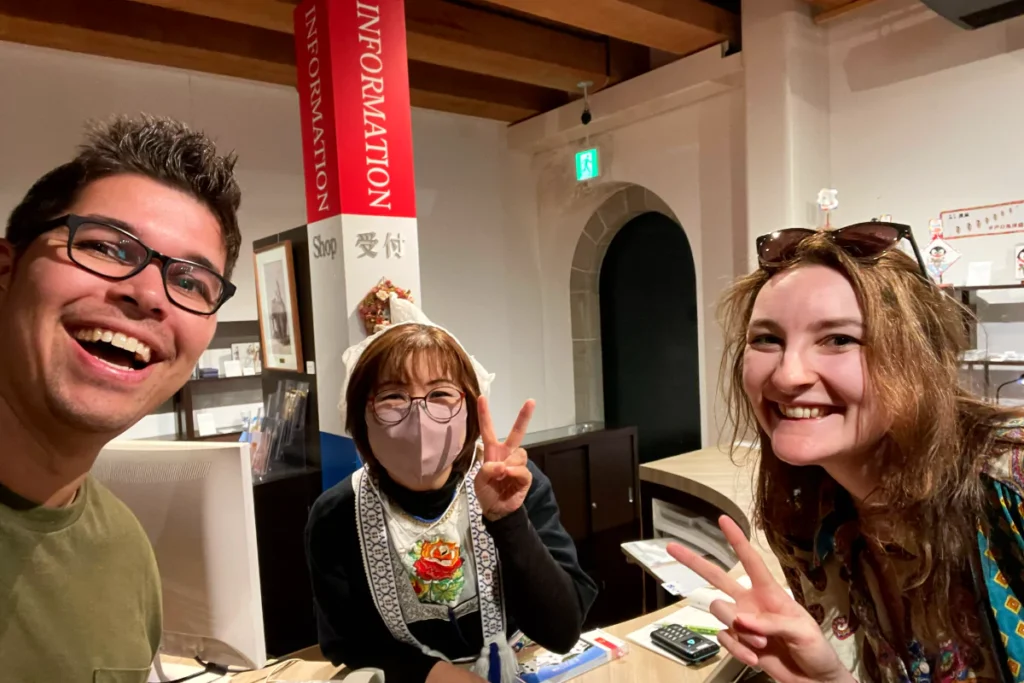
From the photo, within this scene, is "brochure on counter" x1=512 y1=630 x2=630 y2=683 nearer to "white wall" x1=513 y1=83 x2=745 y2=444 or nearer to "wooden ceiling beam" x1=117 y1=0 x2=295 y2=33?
"white wall" x1=513 y1=83 x2=745 y2=444

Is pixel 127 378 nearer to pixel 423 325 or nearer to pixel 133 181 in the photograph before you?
pixel 133 181

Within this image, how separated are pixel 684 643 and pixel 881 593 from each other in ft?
1.70

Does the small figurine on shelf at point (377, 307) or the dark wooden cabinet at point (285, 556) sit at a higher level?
the small figurine on shelf at point (377, 307)

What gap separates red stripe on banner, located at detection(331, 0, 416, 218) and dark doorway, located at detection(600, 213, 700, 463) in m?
2.76

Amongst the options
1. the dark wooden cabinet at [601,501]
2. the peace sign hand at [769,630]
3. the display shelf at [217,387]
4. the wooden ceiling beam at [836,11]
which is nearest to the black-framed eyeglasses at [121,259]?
the peace sign hand at [769,630]

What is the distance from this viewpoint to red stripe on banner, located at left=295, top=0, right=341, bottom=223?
2.46m

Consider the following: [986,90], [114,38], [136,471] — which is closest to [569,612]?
[136,471]

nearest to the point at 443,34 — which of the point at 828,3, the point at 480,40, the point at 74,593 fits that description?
the point at 480,40

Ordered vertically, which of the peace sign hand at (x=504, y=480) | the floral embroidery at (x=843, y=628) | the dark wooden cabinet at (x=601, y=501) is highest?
the peace sign hand at (x=504, y=480)

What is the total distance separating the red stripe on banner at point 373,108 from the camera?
247cm

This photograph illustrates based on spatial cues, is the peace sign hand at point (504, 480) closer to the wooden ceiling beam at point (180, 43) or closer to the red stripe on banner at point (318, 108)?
the red stripe on banner at point (318, 108)

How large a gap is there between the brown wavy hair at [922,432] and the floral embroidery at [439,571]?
0.85 meters

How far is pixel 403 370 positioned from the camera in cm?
148

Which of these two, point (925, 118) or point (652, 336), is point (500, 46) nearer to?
point (925, 118)
